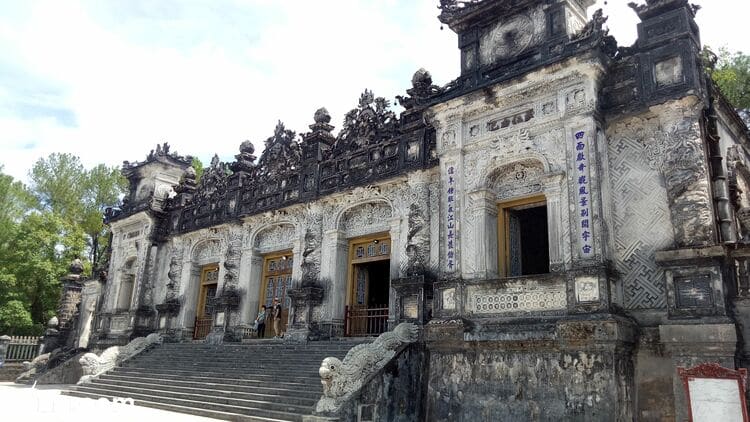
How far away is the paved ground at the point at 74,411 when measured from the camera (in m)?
9.52

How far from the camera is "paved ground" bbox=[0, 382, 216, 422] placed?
31.2 feet

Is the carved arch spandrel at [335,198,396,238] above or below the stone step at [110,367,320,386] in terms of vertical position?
above

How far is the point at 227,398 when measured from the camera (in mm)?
10898

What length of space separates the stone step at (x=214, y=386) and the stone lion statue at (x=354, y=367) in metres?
0.82

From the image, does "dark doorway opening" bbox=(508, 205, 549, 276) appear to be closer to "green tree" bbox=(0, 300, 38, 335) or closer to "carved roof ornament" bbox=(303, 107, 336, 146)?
"carved roof ornament" bbox=(303, 107, 336, 146)

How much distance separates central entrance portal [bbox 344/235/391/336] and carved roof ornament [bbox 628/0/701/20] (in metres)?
6.87

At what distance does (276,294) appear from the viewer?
15.6m

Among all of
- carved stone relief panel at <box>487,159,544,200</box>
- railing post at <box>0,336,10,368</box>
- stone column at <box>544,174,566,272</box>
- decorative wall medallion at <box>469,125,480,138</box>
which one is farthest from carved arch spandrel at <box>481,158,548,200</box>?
railing post at <box>0,336,10,368</box>

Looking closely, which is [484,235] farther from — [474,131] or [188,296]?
[188,296]

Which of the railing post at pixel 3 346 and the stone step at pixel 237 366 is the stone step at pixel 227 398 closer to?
the stone step at pixel 237 366

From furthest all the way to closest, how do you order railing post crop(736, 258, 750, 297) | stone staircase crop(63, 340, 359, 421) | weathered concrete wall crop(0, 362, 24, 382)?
weathered concrete wall crop(0, 362, 24, 382) < stone staircase crop(63, 340, 359, 421) < railing post crop(736, 258, 750, 297)

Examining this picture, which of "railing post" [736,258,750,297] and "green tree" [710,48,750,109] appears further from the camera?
"green tree" [710,48,750,109]

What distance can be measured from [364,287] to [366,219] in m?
1.65

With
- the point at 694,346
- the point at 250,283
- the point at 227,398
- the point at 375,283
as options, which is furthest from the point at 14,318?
the point at 694,346
